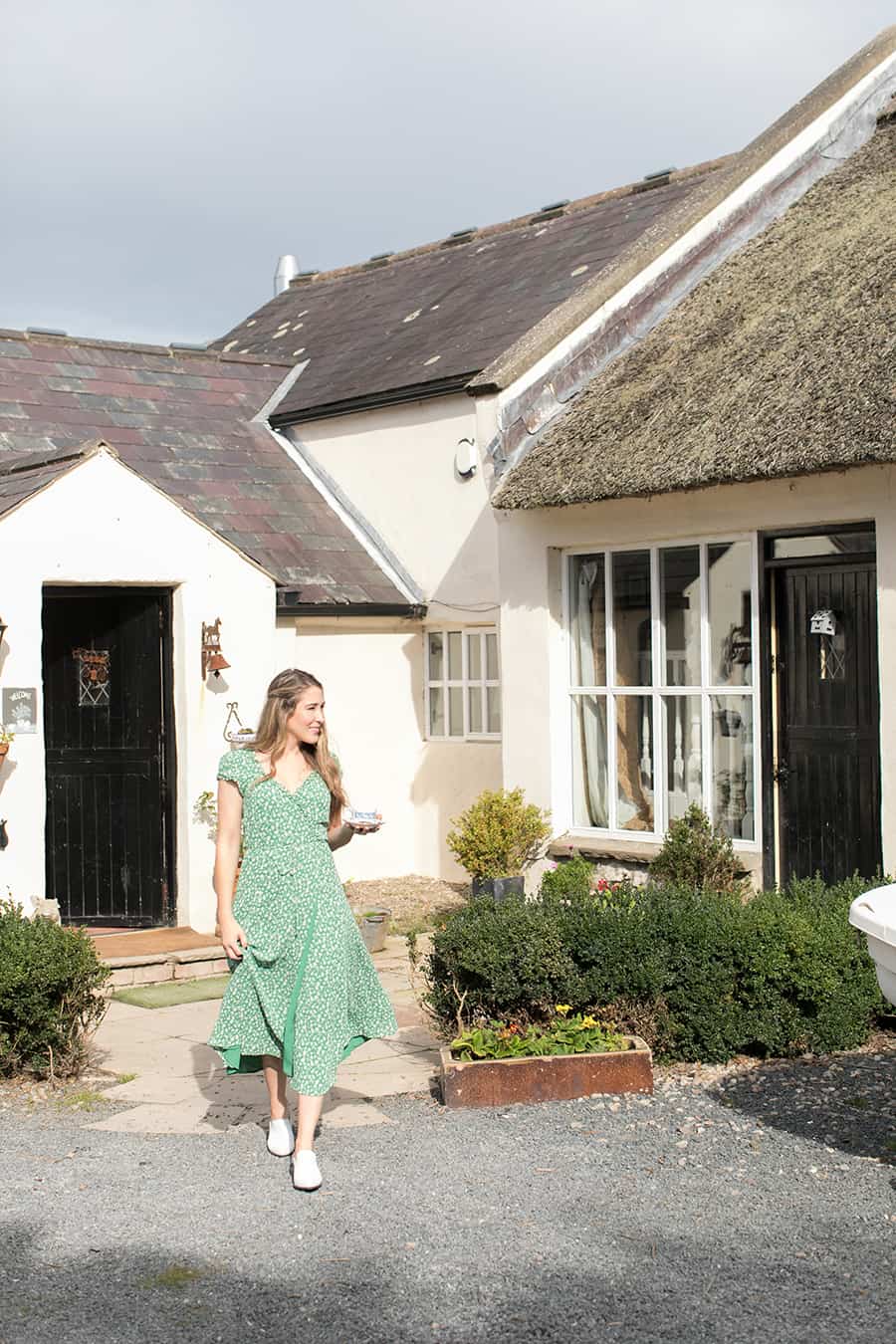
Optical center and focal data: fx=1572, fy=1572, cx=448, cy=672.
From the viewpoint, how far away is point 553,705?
11.4m

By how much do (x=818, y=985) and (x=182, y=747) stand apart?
17.7 feet

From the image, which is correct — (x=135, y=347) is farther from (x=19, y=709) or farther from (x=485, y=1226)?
(x=485, y=1226)

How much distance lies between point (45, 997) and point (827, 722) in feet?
16.7

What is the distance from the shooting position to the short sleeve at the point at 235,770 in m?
6.22

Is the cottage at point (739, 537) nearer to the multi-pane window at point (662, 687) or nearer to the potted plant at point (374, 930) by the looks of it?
the multi-pane window at point (662, 687)

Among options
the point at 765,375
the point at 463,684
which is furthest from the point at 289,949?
the point at 463,684

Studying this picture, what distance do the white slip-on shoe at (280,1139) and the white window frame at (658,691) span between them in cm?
471

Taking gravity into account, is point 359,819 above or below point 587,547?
below

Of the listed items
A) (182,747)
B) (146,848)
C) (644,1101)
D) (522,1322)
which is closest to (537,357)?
(182,747)

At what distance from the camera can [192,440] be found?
13844 mm

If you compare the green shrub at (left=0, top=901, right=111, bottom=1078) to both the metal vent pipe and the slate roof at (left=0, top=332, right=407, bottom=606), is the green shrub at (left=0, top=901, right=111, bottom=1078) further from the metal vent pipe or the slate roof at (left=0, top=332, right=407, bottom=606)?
the metal vent pipe

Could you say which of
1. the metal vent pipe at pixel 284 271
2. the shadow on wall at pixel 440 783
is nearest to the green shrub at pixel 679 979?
the shadow on wall at pixel 440 783

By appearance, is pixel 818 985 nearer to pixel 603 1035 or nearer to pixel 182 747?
pixel 603 1035

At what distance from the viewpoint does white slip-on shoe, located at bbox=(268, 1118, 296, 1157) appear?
6.15 m
